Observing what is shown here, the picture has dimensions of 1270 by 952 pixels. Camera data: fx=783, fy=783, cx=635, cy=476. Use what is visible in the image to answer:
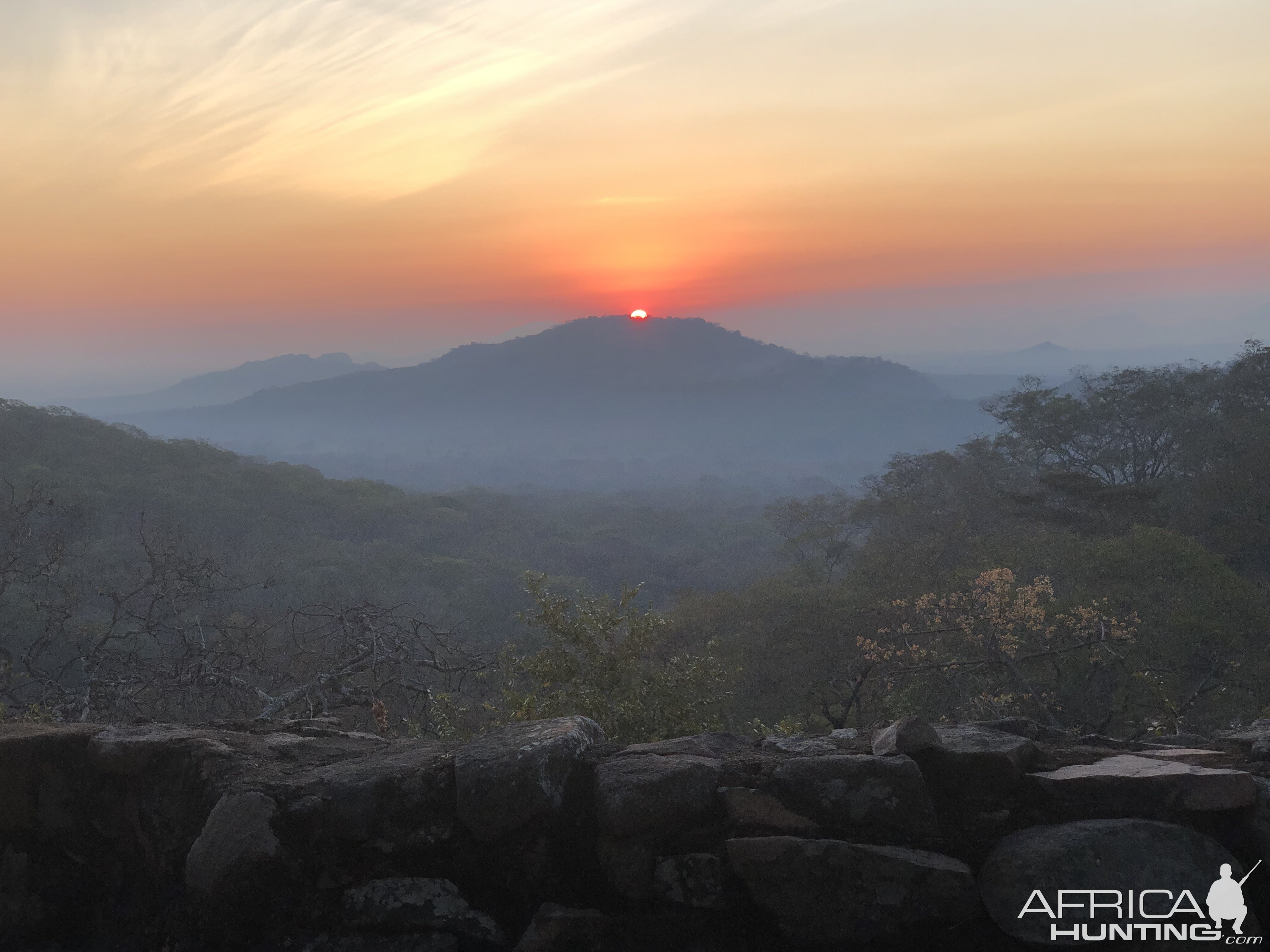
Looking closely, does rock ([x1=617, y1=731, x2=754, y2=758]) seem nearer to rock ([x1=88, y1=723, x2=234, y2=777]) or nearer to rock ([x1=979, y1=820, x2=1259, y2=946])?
rock ([x1=979, y1=820, x2=1259, y2=946])

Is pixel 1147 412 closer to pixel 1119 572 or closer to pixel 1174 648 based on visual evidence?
pixel 1119 572

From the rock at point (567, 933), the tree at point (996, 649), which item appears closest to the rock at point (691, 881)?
the rock at point (567, 933)

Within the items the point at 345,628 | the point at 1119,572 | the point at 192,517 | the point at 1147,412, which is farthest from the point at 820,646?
the point at 192,517

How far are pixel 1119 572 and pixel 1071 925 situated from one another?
68.4 feet

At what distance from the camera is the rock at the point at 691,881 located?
3.31 metres

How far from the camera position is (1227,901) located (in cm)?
313

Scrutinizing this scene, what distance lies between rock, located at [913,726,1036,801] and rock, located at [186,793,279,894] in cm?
300

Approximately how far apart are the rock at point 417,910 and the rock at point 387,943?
33 millimetres

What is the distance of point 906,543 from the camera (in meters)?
35.5

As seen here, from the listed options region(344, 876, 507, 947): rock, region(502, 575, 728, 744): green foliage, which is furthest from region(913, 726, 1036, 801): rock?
region(502, 575, 728, 744): green foliage

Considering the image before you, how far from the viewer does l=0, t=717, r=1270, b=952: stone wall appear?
10.5 ft

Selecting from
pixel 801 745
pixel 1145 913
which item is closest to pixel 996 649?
pixel 801 745

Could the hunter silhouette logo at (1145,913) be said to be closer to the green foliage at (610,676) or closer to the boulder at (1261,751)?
the boulder at (1261,751)

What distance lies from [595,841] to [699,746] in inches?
33.5
